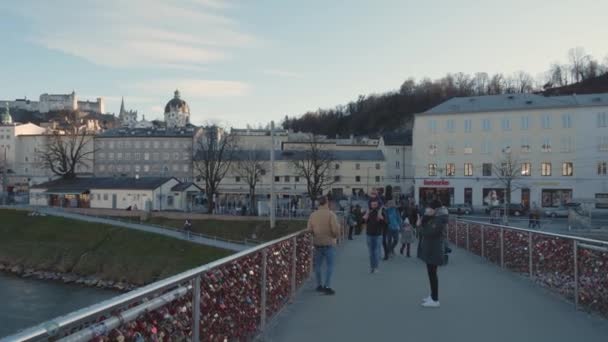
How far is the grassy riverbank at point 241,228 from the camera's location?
42.2 metres

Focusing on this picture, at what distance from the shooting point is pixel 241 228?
149 ft

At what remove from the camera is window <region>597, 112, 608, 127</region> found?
51.7 metres

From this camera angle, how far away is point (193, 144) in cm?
8844

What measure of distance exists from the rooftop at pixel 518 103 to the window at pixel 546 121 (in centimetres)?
99

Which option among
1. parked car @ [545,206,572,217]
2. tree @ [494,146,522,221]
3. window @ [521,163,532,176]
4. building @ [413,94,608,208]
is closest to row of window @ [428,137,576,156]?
building @ [413,94,608,208]

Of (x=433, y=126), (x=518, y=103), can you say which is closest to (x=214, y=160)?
(x=433, y=126)

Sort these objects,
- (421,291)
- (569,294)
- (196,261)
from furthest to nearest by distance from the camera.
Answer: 1. (196,261)
2. (421,291)
3. (569,294)

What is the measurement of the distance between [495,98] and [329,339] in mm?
57656

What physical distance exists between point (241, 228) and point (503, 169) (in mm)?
27281

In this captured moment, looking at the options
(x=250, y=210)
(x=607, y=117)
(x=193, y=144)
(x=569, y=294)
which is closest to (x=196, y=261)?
(x=250, y=210)

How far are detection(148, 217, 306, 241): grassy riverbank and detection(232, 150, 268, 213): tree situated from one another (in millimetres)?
16292

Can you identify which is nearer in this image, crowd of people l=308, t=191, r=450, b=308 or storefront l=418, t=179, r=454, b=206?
crowd of people l=308, t=191, r=450, b=308

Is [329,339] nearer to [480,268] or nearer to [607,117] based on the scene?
[480,268]

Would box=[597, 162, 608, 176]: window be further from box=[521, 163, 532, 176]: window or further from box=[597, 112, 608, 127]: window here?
box=[521, 163, 532, 176]: window
